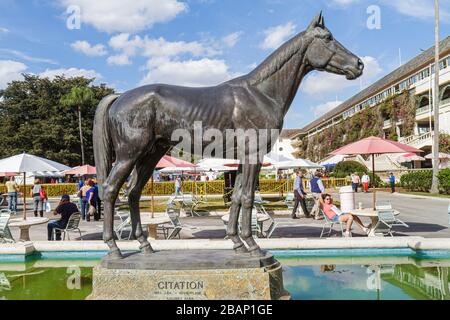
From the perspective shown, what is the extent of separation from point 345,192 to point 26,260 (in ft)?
29.6

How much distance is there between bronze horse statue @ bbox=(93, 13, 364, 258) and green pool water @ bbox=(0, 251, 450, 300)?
1910 mm

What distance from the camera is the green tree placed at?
45.8m

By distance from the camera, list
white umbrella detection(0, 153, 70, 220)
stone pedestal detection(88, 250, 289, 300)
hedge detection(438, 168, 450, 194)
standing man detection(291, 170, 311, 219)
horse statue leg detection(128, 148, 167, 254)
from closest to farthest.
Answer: stone pedestal detection(88, 250, 289, 300) < horse statue leg detection(128, 148, 167, 254) < white umbrella detection(0, 153, 70, 220) < standing man detection(291, 170, 311, 219) < hedge detection(438, 168, 450, 194)

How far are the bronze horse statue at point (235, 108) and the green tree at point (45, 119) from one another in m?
44.0

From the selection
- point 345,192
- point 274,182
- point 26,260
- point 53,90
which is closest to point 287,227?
point 345,192

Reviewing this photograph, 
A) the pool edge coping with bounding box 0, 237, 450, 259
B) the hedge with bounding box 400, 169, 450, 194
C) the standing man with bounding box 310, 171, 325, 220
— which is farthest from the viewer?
the hedge with bounding box 400, 169, 450, 194

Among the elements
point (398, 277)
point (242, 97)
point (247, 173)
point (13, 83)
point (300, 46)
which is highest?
point (13, 83)

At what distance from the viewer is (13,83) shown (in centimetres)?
5053

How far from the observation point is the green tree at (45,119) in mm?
45781

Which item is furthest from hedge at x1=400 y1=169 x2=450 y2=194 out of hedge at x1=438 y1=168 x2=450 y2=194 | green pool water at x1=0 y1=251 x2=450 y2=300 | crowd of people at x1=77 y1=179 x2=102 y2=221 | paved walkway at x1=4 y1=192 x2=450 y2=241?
crowd of people at x1=77 y1=179 x2=102 y2=221

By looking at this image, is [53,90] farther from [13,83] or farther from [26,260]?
[26,260]

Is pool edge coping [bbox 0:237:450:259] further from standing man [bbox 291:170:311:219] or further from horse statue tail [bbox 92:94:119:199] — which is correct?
standing man [bbox 291:170:311:219]

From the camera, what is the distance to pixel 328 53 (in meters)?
4.22

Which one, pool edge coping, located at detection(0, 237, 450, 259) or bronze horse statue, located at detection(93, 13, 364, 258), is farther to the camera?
pool edge coping, located at detection(0, 237, 450, 259)
